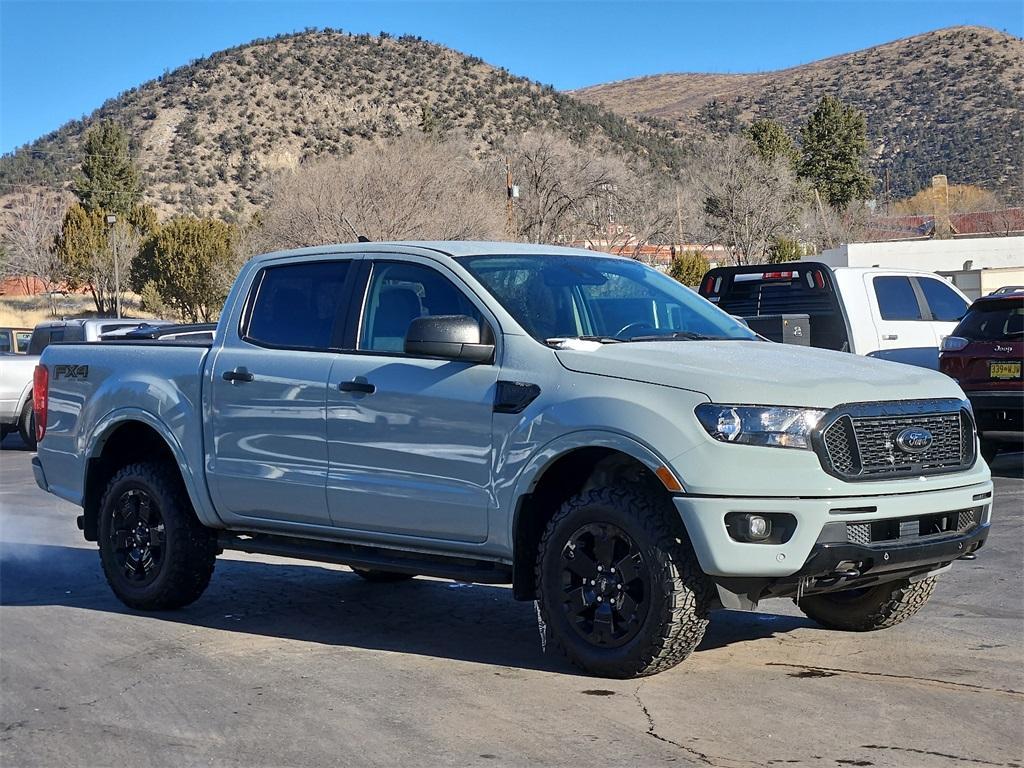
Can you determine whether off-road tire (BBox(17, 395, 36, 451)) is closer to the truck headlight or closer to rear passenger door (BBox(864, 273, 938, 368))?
rear passenger door (BBox(864, 273, 938, 368))

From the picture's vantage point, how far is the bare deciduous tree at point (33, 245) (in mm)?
77938

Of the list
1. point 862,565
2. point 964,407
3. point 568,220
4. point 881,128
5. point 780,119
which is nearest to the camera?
point 862,565

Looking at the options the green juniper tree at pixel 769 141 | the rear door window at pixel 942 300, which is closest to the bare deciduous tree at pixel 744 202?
the green juniper tree at pixel 769 141

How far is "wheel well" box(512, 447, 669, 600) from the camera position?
5.86 metres

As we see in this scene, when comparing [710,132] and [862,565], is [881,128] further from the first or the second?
[862,565]

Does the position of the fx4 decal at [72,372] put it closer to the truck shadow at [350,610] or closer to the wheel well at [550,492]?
the truck shadow at [350,610]

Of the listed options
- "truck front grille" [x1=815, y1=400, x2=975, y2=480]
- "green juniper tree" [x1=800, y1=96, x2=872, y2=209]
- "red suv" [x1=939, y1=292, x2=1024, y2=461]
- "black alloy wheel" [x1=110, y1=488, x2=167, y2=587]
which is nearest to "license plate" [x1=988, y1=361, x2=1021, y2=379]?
"red suv" [x1=939, y1=292, x2=1024, y2=461]

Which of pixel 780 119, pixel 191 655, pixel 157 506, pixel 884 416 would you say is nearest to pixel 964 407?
pixel 884 416

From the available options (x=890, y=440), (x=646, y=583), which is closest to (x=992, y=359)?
(x=890, y=440)

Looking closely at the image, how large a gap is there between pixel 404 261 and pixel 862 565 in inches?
109

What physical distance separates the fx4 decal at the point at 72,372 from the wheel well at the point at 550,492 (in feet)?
11.3

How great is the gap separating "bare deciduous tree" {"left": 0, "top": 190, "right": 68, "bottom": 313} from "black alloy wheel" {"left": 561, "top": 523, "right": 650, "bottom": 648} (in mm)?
72236

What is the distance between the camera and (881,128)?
11631 cm

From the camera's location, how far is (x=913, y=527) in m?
5.54
